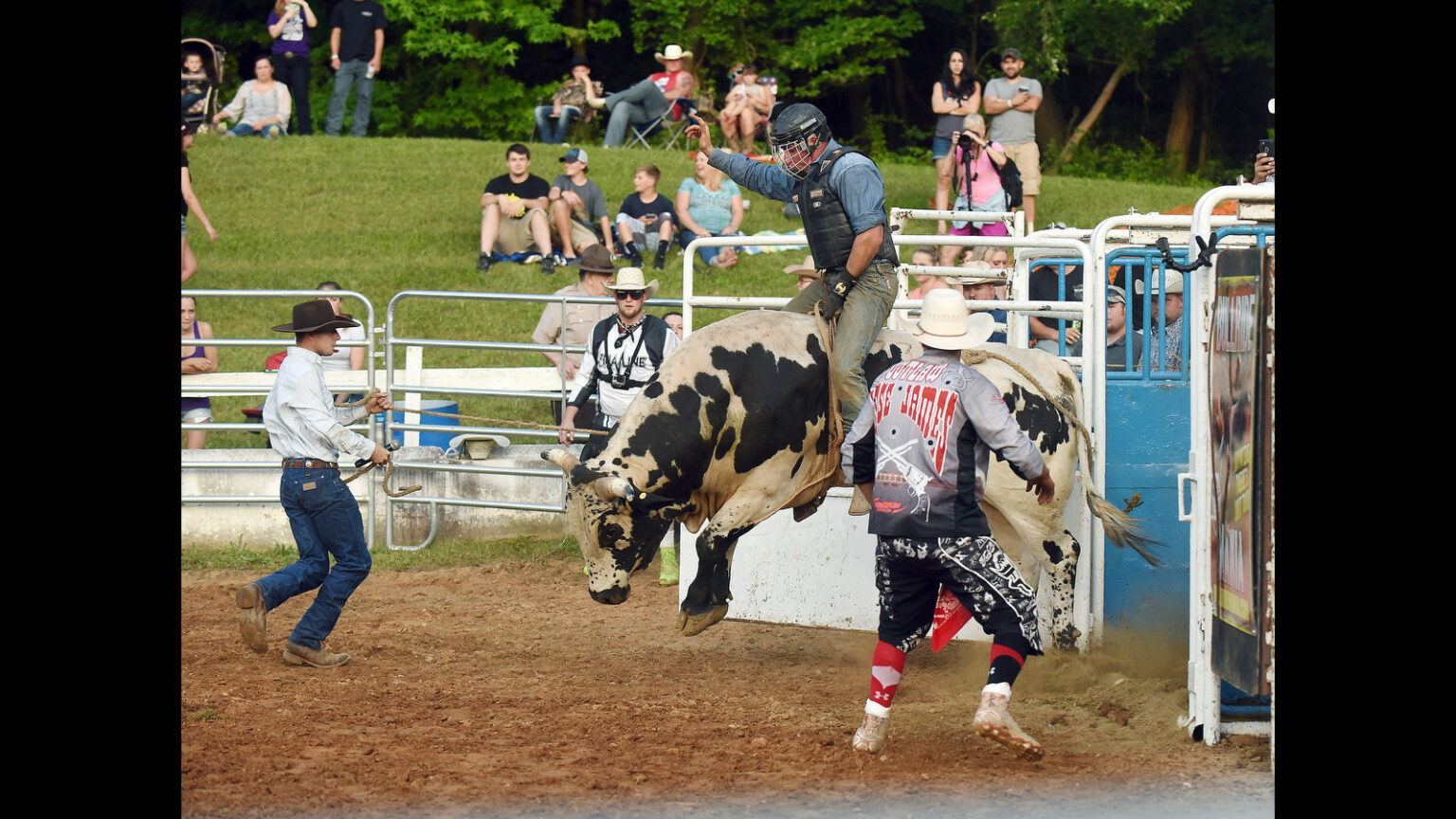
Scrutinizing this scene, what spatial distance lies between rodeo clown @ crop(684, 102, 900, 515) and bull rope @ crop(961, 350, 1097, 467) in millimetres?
531

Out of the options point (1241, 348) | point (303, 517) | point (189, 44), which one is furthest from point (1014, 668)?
point (189, 44)

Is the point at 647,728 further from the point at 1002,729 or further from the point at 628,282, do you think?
the point at 628,282

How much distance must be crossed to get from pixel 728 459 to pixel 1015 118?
10846 mm

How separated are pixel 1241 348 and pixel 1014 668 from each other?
1.49 meters

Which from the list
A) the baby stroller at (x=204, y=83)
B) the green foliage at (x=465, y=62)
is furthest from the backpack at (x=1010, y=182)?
the green foliage at (x=465, y=62)

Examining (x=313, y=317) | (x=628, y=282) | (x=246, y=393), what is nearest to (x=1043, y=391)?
(x=628, y=282)

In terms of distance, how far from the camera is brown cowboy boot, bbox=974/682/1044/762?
17.5ft

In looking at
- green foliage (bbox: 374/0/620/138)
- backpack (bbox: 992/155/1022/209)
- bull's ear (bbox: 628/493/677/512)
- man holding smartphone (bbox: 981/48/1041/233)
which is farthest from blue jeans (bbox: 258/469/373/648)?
green foliage (bbox: 374/0/620/138)

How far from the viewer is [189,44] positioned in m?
21.4

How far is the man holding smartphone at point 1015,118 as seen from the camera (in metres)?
16.7
